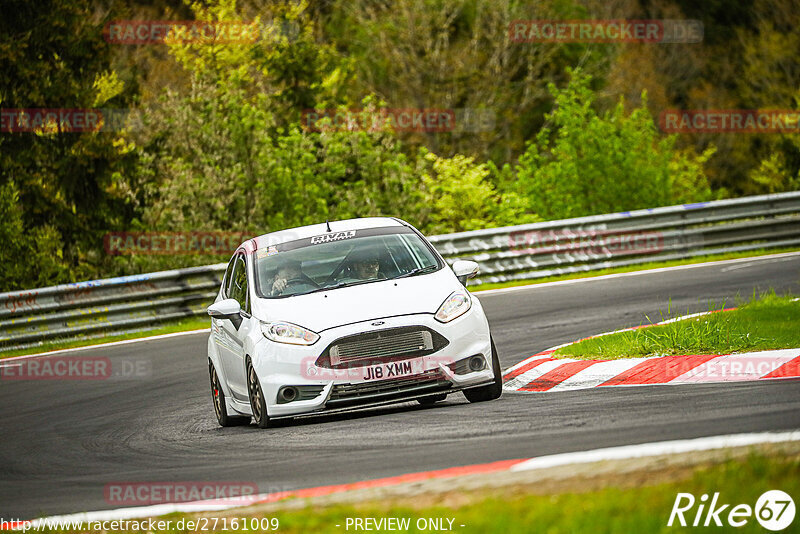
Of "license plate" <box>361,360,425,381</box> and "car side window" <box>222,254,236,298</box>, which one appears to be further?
"car side window" <box>222,254,236,298</box>

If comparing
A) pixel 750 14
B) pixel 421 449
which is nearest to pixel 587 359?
pixel 421 449

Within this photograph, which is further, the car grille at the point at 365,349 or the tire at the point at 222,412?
the tire at the point at 222,412

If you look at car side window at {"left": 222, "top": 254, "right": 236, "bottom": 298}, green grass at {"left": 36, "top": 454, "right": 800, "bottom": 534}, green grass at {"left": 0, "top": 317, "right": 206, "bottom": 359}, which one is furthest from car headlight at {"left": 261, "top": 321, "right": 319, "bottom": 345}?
green grass at {"left": 0, "top": 317, "right": 206, "bottom": 359}

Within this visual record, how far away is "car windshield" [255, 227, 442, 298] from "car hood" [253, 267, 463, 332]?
24 cm

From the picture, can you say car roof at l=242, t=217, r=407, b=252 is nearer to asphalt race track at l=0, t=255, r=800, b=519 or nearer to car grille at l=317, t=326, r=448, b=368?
asphalt race track at l=0, t=255, r=800, b=519

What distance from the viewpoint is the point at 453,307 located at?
902cm

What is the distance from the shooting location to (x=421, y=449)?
7.00m

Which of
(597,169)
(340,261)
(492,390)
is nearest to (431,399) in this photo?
(492,390)

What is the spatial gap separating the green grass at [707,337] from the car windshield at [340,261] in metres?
1.86

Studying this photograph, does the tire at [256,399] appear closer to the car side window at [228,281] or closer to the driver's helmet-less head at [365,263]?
the driver's helmet-less head at [365,263]

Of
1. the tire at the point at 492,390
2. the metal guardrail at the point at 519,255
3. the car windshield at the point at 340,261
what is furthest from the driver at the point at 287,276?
the metal guardrail at the point at 519,255

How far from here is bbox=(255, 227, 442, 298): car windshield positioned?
31.8ft

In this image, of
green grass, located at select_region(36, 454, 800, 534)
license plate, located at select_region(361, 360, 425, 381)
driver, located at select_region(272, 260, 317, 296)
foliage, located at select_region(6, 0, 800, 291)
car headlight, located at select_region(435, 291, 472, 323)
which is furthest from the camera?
foliage, located at select_region(6, 0, 800, 291)

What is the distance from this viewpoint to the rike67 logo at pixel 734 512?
442cm
